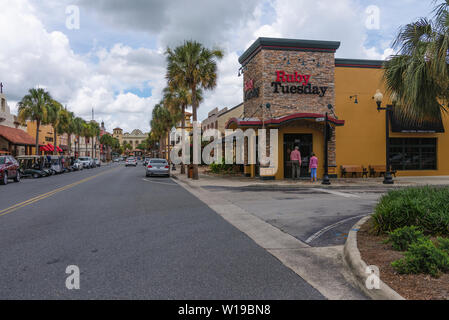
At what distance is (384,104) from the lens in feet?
77.3

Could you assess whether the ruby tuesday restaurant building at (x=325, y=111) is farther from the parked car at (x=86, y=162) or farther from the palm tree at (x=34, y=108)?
the parked car at (x=86, y=162)

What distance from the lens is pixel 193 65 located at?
23.5 meters

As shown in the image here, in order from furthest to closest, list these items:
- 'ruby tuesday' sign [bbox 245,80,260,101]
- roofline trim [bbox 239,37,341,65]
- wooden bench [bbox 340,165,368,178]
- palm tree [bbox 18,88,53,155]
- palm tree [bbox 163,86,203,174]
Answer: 1. palm tree [bbox 18,88,53,155]
2. palm tree [bbox 163,86,203,174]
3. 'ruby tuesday' sign [bbox 245,80,260,101]
4. wooden bench [bbox 340,165,368,178]
5. roofline trim [bbox 239,37,341,65]

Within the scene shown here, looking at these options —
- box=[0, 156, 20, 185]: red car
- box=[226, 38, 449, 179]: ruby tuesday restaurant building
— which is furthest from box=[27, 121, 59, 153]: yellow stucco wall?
box=[226, 38, 449, 179]: ruby tuesday restaurant building

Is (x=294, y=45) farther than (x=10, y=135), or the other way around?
(x=10, y=135)

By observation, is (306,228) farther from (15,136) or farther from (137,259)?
(15,136)

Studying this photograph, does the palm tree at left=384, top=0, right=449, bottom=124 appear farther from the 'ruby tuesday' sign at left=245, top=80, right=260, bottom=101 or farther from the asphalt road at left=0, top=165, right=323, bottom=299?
the 'ruby tuesday' sign at left=245, top=80, right=260, bottom=101

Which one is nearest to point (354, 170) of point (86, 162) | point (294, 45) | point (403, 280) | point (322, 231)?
point (294, 45)

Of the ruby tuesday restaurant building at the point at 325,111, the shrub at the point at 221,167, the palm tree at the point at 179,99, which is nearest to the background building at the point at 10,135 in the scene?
the palm tree at the point at 179,99

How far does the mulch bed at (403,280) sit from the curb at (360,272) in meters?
0.09

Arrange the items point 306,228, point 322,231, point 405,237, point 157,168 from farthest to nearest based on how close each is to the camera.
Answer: point 157,168 → point 306,228 → point 322,231 → point 405,237

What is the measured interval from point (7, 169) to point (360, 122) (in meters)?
22.3

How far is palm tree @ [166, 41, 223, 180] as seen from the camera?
76.7 feet

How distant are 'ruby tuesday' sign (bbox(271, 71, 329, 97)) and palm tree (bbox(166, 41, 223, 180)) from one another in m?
4.64
